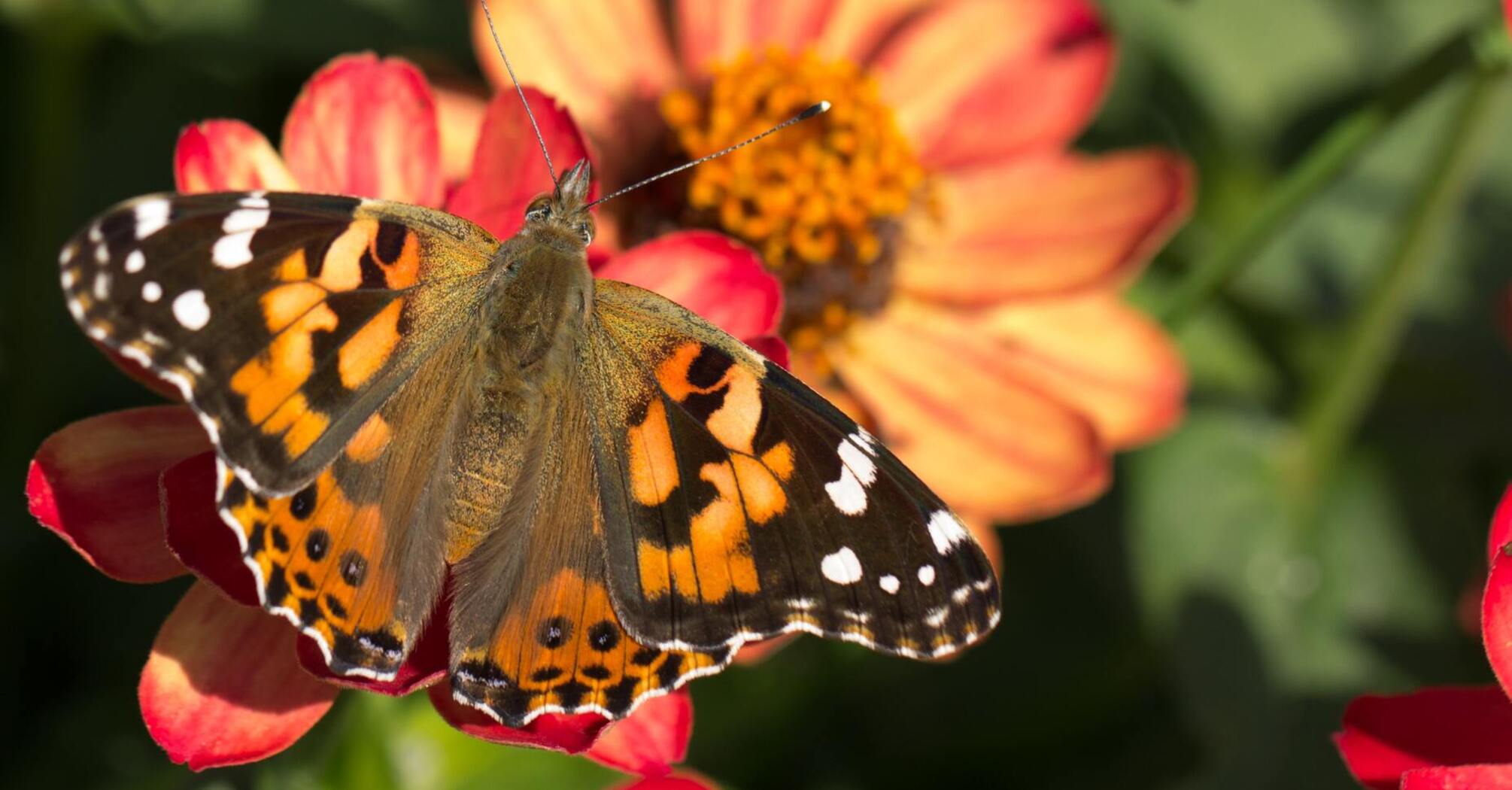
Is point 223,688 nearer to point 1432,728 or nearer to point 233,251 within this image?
point 233,251

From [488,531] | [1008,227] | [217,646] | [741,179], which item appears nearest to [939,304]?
[1008,227]

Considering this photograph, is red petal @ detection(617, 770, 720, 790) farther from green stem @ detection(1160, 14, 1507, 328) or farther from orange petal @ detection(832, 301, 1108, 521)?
green stem @ detection(1160, 14, 1507, 328)

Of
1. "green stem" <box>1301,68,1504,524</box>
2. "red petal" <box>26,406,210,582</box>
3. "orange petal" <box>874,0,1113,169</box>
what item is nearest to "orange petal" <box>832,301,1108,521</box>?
"orange petal" <box>874,0,1113,169</box>

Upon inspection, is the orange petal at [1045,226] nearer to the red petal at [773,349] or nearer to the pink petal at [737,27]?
the pink petal at [737,27]

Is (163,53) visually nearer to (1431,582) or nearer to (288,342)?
(288,342)

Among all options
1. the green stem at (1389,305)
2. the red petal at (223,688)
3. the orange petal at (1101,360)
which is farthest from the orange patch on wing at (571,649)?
the green stem at (1389,305)
